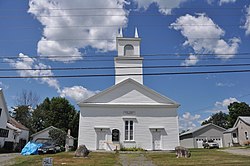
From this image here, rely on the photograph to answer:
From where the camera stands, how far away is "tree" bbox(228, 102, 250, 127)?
6512cm

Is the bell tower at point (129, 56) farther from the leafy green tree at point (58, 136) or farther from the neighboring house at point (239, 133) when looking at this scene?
the neighboring house at point (239, 133)

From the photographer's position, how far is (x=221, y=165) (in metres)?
13.6

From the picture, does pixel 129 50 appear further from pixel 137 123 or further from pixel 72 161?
pixel 72 161

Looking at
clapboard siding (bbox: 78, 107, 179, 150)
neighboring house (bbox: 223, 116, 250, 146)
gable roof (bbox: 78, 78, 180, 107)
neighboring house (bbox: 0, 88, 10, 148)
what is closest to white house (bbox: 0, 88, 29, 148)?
neighboring house (bbox: 0, 88, 10, 148)

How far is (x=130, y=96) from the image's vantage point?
2800 centimetres

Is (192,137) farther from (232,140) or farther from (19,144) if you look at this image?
(19,144)

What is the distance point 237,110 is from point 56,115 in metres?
45.2

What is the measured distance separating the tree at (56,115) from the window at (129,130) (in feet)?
96.9

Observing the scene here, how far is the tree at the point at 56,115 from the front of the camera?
53662mm

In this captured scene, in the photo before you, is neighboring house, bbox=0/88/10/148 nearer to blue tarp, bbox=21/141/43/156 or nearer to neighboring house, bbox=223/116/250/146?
blue tarp, bbox=21/141/43/156


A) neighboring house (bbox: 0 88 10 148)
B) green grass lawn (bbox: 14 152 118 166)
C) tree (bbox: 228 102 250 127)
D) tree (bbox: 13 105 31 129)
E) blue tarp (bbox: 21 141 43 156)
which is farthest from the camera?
tree (bbox: 228 102 250 127)

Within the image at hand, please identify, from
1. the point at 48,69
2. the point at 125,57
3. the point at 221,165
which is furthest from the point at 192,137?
the point at 48,69

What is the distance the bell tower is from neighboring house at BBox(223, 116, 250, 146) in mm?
24218

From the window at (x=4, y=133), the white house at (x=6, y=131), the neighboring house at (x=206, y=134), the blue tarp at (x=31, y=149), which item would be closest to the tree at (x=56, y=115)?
the white house at (x=6, y=131)
